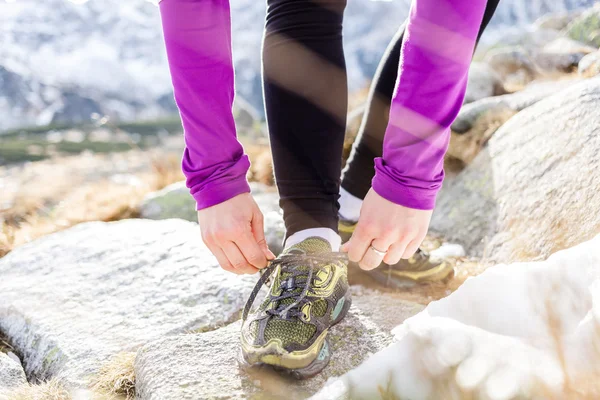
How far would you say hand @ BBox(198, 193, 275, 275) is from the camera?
1.12 meters

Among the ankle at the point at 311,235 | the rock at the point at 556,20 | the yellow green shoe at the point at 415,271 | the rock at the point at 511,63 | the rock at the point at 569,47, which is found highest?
the ankle at the point at 311,235

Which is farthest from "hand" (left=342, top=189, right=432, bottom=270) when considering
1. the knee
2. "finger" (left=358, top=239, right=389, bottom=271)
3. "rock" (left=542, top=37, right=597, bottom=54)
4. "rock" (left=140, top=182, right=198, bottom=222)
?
"rock" (left=542, top=37, right=597, bottom=54)

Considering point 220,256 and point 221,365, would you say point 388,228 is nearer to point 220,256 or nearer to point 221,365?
point 220,256

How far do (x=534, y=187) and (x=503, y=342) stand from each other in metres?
1.49

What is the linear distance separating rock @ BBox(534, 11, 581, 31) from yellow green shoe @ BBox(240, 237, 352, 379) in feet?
40.8

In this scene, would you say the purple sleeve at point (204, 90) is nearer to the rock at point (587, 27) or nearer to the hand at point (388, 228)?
the hand at point (388, 228)

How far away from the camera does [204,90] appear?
1150mm

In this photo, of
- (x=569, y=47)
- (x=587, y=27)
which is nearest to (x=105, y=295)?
(x=569, y=47)

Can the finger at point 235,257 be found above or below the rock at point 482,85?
above

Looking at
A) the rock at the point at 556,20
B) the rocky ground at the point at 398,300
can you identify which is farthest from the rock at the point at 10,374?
the rock at the point at 556,20

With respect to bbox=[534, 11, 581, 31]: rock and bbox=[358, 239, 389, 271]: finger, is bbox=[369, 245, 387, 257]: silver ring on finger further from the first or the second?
bbox=[534, 11, 581, 31]: rock

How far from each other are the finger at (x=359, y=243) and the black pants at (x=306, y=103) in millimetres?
317

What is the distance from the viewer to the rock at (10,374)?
1.34 meters

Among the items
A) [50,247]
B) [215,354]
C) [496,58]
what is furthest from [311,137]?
[496,58]
